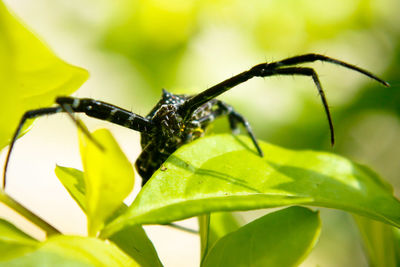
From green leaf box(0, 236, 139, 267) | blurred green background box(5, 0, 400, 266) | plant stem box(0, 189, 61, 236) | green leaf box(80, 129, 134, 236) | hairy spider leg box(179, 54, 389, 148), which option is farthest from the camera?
blurred green background box(5, 0, 400, 266)

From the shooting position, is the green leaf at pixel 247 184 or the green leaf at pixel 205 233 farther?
the green leaf at pixel 205 233

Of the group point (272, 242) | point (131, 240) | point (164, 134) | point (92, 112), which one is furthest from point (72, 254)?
point (164, 134)

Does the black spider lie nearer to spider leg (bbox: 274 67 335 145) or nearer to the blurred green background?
spider leg (bbox: 274 67 335 145)

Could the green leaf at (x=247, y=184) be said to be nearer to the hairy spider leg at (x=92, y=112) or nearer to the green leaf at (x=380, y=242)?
the green leaf at (x=380, y=242)

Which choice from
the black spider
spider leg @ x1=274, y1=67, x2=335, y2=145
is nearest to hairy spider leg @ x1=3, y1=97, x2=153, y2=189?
the black spider

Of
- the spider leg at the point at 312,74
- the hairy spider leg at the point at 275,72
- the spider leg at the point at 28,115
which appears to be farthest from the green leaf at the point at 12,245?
the spider leg at the point at 312,74

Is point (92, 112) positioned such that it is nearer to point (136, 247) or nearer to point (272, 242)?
point (136, 247)
